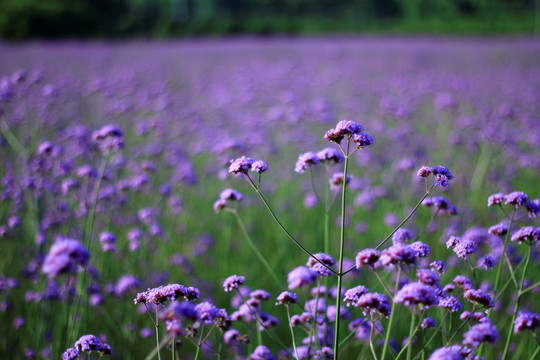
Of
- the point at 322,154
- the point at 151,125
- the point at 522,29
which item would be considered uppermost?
the point at 322,154

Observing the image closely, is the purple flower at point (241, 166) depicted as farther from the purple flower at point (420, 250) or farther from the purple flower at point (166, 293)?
the purple flower at point (420, 250)

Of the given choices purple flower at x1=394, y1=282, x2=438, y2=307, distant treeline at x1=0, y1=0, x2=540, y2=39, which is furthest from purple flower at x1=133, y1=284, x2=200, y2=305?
distant treeline at x1=0, y1=0, x2=540, y2=39

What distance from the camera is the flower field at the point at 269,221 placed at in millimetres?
1604

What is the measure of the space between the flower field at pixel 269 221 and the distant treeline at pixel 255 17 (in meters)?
14.8

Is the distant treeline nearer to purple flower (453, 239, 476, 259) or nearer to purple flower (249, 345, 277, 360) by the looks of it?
purple flower (249, 345, 277, 360)

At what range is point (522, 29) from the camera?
78.2 ft

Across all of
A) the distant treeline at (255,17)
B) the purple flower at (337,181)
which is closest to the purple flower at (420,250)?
the purple flower at (337,181)

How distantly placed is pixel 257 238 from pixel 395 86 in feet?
17.9

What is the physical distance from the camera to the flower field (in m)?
1.60

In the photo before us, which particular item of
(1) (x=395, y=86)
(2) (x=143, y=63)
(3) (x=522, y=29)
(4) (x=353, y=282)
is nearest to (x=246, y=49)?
(2) (x=143, y=63)

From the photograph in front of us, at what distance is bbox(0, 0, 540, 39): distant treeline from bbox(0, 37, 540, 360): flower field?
1480 cm

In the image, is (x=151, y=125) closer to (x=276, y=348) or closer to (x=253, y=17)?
(x=276, y=348)

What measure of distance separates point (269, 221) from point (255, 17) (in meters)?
29.5

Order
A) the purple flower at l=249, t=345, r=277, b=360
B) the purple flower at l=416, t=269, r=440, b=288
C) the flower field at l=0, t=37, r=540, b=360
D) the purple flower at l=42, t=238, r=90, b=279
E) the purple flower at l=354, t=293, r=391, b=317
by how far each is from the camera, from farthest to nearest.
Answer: the purple flower at l=249, t=345, r=277, b=360 < the flower field at l=0, t=37, r=540, b=360 < the purple flower at l=354, t=293, r=391, b=317 < the purple flower at l=416, t=269, r=440, b=288 < the purple flower at l=42, t=238, r=90, b=279
